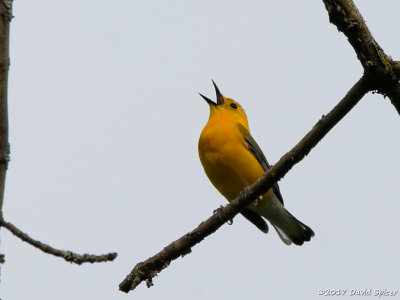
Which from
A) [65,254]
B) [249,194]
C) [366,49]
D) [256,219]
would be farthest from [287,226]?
[65,254]

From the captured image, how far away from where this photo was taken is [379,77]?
3.48 metres

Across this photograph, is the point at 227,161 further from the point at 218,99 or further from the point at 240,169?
the point at 218,99

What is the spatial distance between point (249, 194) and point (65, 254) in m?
2.23

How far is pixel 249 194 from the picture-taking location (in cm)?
477

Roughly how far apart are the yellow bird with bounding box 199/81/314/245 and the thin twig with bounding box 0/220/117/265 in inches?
173

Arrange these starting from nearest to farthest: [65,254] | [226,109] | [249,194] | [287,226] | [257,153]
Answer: [65,254] < [249,194] < [257,153] < [287,226] < [226,109]

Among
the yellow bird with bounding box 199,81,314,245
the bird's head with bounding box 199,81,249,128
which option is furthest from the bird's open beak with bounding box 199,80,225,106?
the yellow bird with bounding box 199,81,314,245

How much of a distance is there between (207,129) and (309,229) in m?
2.21

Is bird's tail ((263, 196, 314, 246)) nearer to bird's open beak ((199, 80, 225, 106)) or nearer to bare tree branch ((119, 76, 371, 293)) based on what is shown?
bird's open beak ((199, 80, 225, 106))

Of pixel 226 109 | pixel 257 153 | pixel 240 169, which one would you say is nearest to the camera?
pixel 240 169

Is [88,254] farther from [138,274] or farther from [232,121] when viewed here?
[232,121]

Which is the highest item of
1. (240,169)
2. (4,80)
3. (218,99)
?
(218,99)

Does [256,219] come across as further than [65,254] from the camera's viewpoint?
Yes

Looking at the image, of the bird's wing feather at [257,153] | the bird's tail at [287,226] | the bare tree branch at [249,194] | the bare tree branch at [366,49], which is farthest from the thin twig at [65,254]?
the bird's tail at [287,226]
